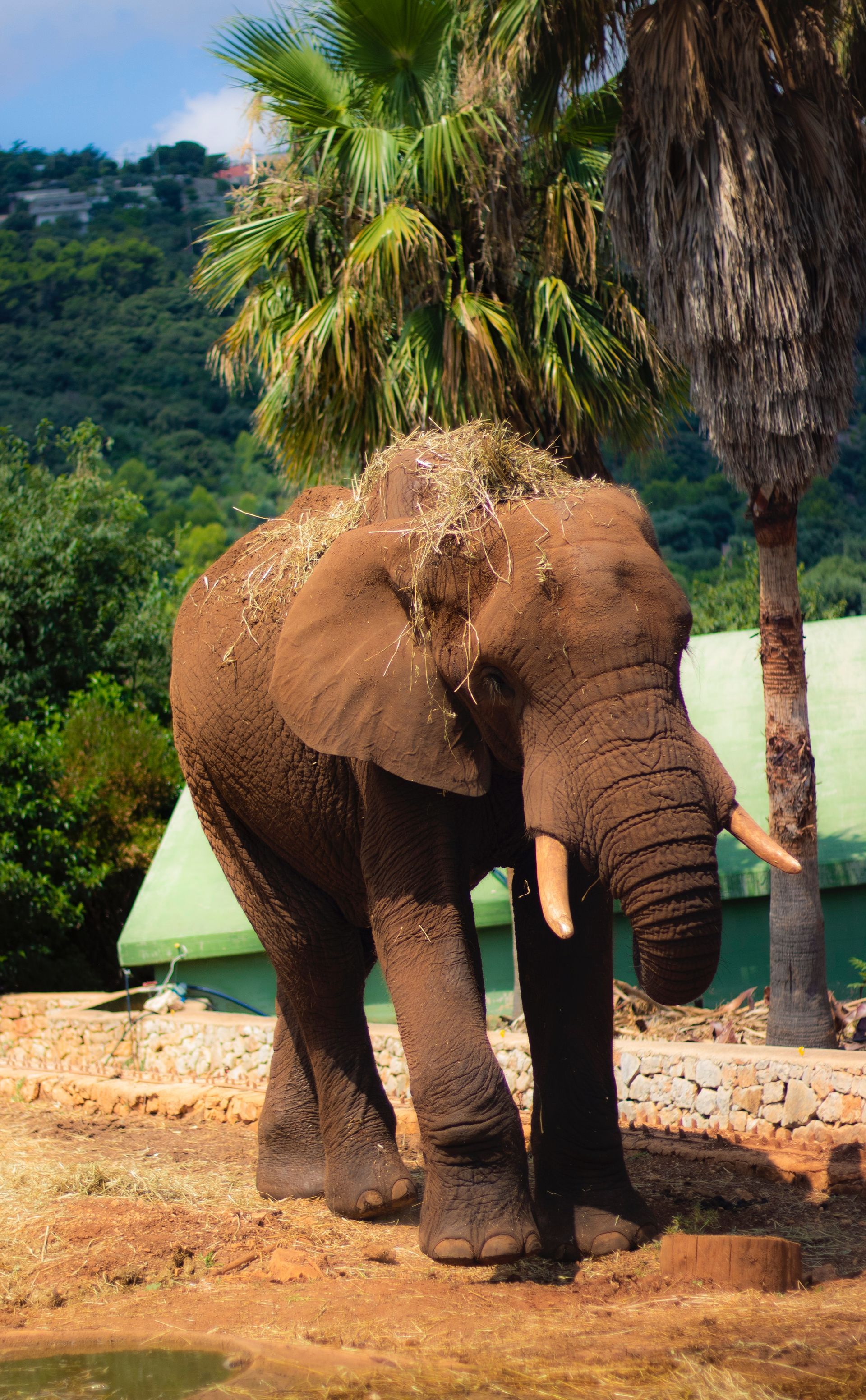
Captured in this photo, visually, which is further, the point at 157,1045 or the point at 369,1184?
the point at 157,1045

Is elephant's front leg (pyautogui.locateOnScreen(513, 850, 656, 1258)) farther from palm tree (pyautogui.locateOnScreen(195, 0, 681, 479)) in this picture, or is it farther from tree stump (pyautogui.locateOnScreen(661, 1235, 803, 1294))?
palm tree (pyautogui.locateOnScreen(195, 0, 681, 479))

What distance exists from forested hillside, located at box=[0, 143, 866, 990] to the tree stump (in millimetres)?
4569

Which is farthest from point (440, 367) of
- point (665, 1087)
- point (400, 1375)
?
point (400, 1375)

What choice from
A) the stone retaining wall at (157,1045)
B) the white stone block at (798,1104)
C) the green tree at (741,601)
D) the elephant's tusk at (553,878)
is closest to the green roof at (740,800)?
the stone retaining wall at (157,1045)

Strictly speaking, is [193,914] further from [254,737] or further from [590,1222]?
[590,1222]

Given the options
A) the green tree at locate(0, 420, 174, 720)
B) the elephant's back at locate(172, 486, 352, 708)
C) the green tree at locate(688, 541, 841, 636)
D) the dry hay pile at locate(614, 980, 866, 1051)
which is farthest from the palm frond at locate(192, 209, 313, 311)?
the green tree at locate(688, 541, 841, 636)

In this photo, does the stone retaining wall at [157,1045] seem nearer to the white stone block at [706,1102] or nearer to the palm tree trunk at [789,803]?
the white stone block at [706,1102]

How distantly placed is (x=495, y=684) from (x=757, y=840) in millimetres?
1047

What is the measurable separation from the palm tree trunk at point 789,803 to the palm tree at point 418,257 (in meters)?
2.03

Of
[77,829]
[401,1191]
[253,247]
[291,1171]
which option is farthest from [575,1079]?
[77,829]

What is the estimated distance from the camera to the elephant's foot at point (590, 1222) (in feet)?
18.6

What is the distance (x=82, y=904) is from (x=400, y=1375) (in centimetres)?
1022

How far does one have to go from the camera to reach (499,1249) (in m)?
5.19

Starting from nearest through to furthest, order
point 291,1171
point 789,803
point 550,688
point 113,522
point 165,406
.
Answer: point 550,688, point 291,1171, point 789,803, point 113,522, point 165,406
